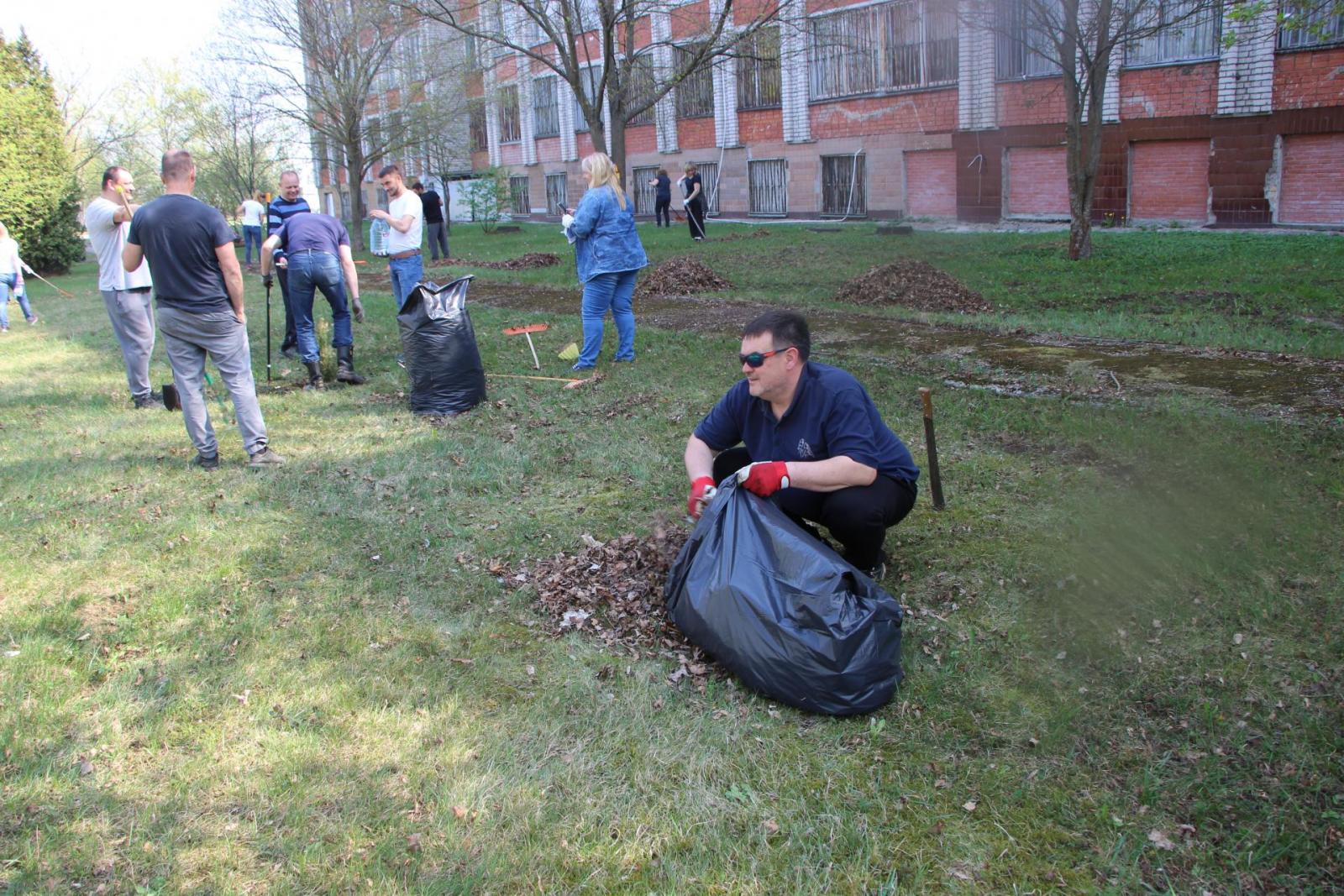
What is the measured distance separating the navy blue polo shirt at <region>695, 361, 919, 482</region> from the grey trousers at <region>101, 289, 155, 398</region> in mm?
5529

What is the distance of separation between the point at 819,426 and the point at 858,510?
13.8 inches

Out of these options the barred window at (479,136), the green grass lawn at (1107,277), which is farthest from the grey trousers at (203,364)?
the barred window at (479,136)

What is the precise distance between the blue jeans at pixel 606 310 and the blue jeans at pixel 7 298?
31.4 ft

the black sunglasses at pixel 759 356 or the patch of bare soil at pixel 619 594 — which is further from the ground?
the black sunglasses at pixel 759 356

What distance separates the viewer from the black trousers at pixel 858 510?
3.94 m

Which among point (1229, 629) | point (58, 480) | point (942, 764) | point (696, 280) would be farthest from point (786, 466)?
point (696, 280)

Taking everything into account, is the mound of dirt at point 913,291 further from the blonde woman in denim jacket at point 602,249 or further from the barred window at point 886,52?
the barred window at point 886,52

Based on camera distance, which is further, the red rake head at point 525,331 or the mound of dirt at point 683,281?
the mound of dirt at point 683,281

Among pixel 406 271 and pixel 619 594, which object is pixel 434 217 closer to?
pixel 406 271

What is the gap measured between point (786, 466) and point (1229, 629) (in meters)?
1.71

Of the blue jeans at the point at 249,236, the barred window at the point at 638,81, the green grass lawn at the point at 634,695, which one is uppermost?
the barred window at the point at 638,81

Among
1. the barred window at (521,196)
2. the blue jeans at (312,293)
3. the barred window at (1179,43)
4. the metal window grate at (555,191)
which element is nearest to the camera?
the blue jeans at (312,293)

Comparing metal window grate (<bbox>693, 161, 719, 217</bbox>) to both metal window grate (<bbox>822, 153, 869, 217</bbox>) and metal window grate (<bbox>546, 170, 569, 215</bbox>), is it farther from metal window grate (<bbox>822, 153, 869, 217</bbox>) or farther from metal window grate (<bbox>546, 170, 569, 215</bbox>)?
metal window grate (<bbox>546, 170, 569, 215</bbox>)

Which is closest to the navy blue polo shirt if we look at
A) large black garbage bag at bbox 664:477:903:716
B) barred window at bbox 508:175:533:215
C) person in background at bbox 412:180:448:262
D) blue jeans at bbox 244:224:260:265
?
large black garbage bag at bbox 664:477:903:716
